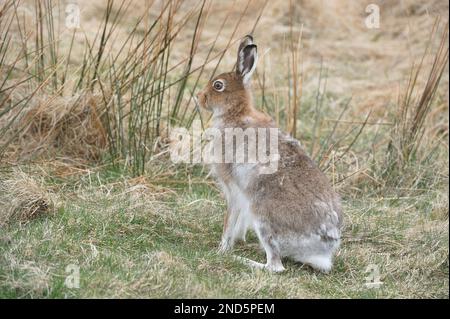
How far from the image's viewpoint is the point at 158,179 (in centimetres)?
692

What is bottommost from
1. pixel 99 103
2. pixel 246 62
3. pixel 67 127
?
pixel 67 127

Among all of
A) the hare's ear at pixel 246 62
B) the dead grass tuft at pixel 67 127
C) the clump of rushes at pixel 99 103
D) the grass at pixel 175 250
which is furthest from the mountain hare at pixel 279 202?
the dead grass tuft at pixel 67 127

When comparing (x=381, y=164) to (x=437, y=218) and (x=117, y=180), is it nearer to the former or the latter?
(x=437, y=218)

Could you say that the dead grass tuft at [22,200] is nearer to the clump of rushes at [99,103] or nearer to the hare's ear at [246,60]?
the clump of rushes at [99,103]

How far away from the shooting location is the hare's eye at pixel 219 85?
596 cm

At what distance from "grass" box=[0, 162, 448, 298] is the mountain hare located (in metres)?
0.17

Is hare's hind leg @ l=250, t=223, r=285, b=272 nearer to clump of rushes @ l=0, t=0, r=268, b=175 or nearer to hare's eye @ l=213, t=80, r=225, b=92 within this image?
hare's eye @ l=213, t=80, r=225, b=92

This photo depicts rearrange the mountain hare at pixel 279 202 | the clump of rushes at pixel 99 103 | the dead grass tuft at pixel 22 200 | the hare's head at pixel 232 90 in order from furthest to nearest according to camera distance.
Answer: the clump of rushes at pixel 99 103
the hare's head at pixel 232 90
the dead grass tuft at pixel 22 200
the mountain hare at pixel 279 202

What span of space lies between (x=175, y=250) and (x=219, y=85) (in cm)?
127

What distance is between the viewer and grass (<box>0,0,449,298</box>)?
5094 millimetres

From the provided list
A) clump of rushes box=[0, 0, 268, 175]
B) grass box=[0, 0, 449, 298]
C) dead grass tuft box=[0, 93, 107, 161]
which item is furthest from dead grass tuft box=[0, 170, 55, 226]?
dead grass tuft box=[0, 93, 107, 161]

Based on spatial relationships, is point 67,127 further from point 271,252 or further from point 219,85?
point 271,252

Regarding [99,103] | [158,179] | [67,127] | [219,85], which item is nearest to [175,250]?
[219,85]

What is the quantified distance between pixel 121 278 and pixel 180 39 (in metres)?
6.18
